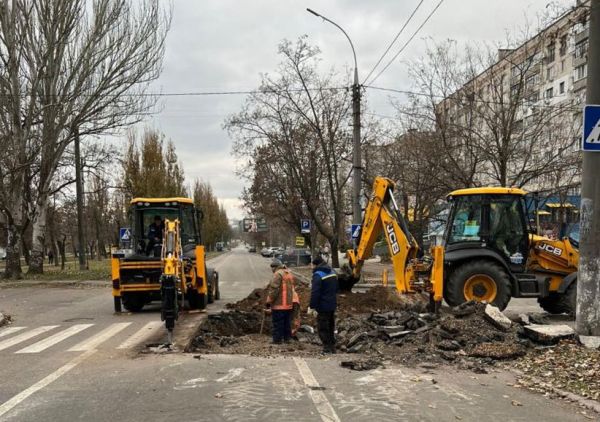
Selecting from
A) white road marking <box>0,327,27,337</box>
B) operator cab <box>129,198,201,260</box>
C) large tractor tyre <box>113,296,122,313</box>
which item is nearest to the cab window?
operator cab <box>129,198,201,260</box>

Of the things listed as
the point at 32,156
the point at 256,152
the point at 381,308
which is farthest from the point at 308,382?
the point at 256,152

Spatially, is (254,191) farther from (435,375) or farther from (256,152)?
(435,375)

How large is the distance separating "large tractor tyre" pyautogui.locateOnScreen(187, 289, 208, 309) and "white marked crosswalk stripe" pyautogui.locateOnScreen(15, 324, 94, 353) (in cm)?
280

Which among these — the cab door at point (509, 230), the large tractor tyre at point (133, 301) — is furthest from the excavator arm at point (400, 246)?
the large tractor tyre at point (133, 301)

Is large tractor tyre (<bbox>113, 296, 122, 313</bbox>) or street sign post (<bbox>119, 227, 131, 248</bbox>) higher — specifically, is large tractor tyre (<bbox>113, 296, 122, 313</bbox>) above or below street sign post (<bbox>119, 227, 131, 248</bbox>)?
below

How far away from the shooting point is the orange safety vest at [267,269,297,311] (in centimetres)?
1005

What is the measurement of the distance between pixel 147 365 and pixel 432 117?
66.1 feet

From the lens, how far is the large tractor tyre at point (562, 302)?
41.4 ft

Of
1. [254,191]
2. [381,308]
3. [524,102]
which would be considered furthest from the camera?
[254,191]

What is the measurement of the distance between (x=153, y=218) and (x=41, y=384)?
9917mm

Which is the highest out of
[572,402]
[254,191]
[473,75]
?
[473,75]

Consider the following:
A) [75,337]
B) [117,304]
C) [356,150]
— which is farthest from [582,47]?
[75,337]

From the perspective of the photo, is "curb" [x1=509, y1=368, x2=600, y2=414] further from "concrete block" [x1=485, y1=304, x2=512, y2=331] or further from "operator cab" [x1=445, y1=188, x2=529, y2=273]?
"operator cab" [x1=445, y1=188, x2=529, y2=273]

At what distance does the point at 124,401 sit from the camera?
20.8ft
